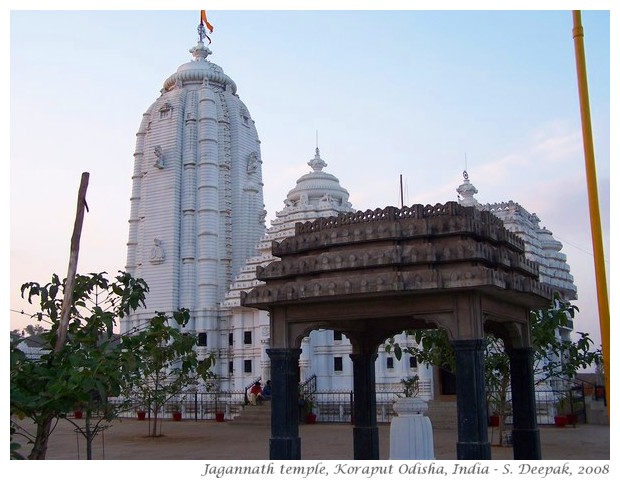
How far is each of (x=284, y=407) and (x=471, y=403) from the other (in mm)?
3222

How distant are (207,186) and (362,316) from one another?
120ft

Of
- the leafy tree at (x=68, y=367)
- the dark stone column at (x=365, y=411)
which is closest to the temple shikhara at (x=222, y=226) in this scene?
the dark stone column at (x=365, y=411)

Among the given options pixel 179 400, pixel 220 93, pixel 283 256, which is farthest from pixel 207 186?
pixel 283 256

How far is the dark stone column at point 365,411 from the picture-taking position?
1377cm

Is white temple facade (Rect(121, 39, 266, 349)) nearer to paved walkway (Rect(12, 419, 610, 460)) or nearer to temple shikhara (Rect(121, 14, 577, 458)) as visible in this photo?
temple shikhara (Rect(121, 14, 577, 458))

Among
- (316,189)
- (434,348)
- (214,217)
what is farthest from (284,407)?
(214,217)

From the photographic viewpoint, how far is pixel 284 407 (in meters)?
11.9

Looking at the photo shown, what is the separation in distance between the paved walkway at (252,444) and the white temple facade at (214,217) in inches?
535

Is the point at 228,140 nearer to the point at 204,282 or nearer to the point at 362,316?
the point at 204,282

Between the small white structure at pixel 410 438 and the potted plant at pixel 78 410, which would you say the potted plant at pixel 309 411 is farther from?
the small white structure at pixel 410 438

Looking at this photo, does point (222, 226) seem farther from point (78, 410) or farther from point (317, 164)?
point (78, 410)

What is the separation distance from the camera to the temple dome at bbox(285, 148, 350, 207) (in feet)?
149

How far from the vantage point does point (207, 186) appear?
46812mm
